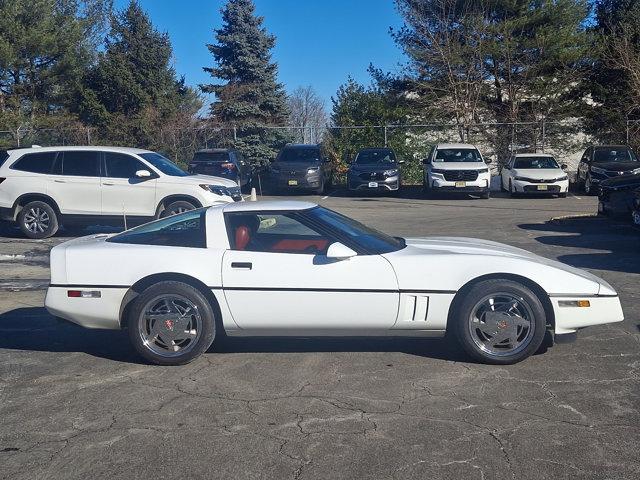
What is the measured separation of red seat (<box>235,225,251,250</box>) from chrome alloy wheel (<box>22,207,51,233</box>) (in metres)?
8.84

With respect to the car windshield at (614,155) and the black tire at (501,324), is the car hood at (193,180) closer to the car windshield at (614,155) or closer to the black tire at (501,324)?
the black tire at (501,324)

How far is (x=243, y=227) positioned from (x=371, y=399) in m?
1.92

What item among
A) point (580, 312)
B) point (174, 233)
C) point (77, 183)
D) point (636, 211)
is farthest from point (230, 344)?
point (636, 211)

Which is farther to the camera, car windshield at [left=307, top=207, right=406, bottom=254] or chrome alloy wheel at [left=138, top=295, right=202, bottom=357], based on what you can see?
car windshield at [left=307, top=207, right=406, bottom=254]

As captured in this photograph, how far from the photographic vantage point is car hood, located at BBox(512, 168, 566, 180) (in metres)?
22.6

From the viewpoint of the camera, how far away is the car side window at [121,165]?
13727 mm

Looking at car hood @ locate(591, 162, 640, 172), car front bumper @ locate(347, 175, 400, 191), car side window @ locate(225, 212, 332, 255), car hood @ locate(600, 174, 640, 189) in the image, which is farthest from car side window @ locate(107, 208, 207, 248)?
car hood @ locate(591, 162, 640, 172)

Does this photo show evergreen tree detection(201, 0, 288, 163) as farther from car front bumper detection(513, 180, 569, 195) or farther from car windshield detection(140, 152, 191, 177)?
car windshield detection(140, 152, 191, 177)

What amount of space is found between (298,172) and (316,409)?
19.9 m

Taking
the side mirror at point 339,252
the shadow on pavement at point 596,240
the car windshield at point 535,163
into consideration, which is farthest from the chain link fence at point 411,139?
the side mirror at point 339,252

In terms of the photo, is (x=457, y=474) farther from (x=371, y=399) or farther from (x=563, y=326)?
(x=563, y=326)

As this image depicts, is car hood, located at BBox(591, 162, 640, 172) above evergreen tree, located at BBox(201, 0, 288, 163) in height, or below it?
below

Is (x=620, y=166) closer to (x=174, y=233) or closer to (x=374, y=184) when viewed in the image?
(x=374, y=184)

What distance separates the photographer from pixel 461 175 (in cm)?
2261
